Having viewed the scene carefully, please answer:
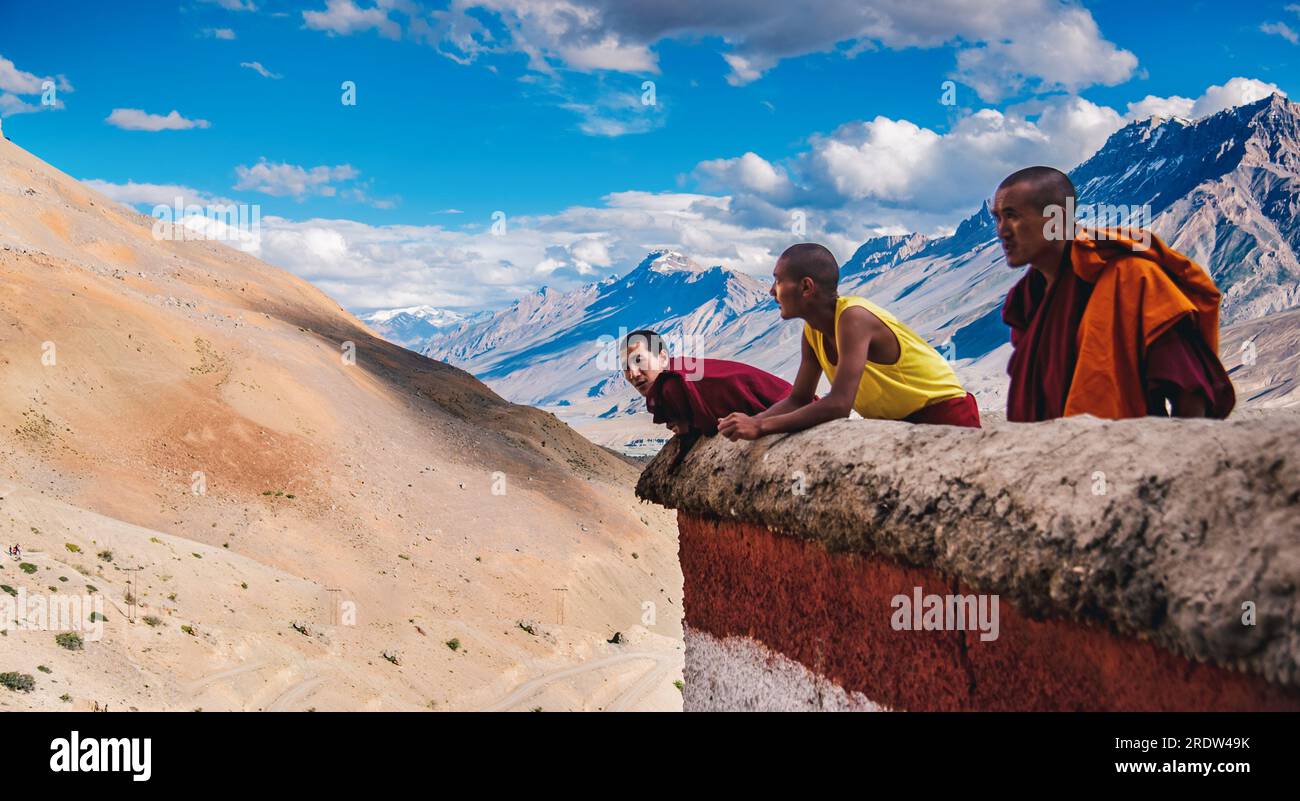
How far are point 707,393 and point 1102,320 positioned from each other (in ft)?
7.25

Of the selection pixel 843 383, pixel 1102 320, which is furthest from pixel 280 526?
pixel 1102 320

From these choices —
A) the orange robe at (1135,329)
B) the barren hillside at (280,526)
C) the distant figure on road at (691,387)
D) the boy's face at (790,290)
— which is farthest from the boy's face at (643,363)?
the barren hillside at (280,526)

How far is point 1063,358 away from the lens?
182 inches

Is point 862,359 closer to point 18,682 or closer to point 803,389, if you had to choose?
point 803,389

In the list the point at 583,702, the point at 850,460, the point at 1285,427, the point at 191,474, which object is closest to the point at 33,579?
the point at 191,474

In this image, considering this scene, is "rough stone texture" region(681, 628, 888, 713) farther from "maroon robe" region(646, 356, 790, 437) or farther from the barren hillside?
the barren hillside

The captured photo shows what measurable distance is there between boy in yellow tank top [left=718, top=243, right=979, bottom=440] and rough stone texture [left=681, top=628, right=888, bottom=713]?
1.19 m

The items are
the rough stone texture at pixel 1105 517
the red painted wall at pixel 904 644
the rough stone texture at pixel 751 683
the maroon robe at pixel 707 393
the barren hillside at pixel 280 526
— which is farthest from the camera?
the barren hillside at pixel 280 526

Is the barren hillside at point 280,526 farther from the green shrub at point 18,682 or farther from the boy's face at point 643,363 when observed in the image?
the boy's face at point 643,363

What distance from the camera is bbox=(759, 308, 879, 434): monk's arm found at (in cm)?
473

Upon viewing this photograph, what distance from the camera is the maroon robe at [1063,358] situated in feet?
13.5

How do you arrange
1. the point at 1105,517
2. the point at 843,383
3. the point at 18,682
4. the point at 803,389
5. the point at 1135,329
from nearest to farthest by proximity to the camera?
1. the point at 1105,517
2. the point at 1135,329
3. the point at 843,383
4. the point at 803,389
5. the point at 18,682

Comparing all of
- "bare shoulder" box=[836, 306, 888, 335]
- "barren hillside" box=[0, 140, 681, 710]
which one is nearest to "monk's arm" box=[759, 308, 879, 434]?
"bare shoulder" box=[836, 306, 888, 335]
